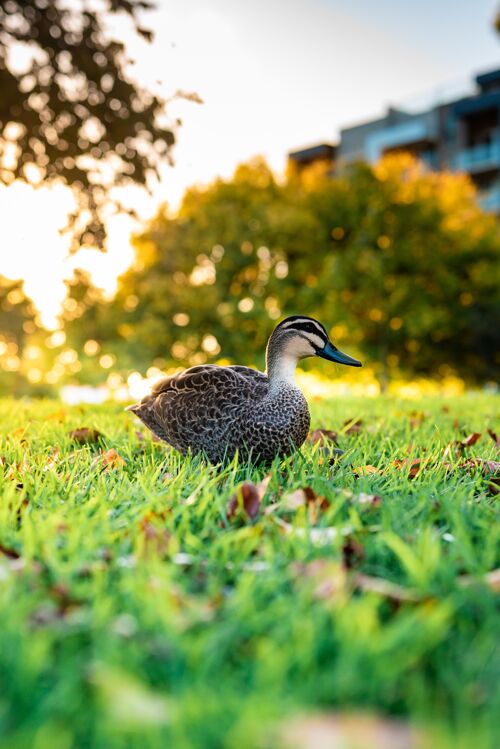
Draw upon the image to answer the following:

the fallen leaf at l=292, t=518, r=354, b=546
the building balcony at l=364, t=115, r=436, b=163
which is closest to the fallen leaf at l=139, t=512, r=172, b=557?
the fallen leaf at l=292, t=518, r=354, b=546

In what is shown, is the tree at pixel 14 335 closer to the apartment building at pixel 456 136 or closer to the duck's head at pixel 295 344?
the apartment building at pixel 456 136

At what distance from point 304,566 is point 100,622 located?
0.64 metres

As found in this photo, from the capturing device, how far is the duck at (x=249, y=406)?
12.2 feet

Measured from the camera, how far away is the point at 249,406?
3.78 meters

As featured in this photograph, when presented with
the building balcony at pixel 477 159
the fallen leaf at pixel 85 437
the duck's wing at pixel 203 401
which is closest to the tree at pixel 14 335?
the fallen leaf at pixel 85 437

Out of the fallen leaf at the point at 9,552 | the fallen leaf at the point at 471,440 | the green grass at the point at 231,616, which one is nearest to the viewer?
the green grass at the point at 231,616

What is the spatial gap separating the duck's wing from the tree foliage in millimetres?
16773

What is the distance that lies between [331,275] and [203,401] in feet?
57.6

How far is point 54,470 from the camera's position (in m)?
3.40

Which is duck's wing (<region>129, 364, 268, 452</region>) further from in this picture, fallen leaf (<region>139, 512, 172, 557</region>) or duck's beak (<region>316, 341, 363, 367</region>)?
fallen leaf (<region>139, 512, 172, 557</region>)

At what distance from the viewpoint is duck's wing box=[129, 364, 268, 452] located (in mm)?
3836

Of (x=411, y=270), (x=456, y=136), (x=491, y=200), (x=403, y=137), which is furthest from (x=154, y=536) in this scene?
(x=403, y=137)

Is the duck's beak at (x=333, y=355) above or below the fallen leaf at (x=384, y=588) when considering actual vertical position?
above

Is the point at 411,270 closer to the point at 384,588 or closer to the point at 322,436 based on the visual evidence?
the point at 322,436
